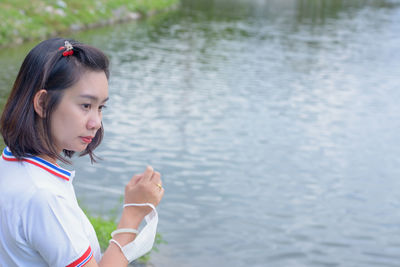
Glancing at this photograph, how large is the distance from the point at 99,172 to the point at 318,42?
1620cm

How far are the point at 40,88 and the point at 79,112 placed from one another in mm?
146

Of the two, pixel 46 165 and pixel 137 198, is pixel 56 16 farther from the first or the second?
pixel 46 165

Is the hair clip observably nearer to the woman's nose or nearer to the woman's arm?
the woman's nose

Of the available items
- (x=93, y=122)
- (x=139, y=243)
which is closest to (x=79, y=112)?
(x=93, y=122)

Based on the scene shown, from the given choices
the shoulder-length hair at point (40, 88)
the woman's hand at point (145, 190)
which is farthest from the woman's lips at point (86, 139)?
the woman's hand at point (145, 190)

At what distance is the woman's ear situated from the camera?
1.86 meters

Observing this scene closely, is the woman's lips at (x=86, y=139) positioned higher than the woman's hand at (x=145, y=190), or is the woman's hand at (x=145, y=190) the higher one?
the woman's lips at (x=86, y=139)

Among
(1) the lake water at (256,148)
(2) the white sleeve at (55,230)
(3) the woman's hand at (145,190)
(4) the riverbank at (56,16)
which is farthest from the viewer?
(4) the riverbank at (56,16)

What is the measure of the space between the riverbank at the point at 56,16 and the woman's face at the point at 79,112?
645 inches

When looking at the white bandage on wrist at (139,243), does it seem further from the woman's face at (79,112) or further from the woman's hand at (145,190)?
the woman's face at (79,112)

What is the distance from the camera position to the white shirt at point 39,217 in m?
1.70

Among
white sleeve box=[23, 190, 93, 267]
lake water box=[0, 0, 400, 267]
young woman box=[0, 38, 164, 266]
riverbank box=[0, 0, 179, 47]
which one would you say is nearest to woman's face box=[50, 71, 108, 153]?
young woman box=[0, 38, 164, 266]

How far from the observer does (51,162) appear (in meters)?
1.88

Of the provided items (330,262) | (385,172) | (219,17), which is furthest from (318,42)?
(330,262)
